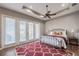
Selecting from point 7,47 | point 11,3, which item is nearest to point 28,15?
point 11,3

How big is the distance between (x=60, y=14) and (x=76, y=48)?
0.85m

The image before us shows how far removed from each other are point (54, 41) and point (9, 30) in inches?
40.9

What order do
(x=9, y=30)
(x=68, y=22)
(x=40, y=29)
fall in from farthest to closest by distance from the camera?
(x=40, y=29) → (x=68, y=22) → (x=9, y=30)

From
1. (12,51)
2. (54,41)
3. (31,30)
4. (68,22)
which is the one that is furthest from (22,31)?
(68,22)

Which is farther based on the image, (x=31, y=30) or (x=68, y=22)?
(x=31, y=30)

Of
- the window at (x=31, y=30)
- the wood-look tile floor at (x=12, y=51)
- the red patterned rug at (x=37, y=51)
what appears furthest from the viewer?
the window at (x=31, y=30)

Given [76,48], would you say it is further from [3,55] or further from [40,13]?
[3,55]

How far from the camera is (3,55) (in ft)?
5.73

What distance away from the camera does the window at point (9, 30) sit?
1.72 meters

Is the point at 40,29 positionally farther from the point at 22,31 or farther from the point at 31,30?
the point at 22,31

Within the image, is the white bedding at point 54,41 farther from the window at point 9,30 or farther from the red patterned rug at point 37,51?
the window at point 9,30

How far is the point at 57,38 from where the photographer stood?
1892 millimetres

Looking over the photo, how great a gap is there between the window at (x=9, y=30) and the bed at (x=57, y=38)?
67cm

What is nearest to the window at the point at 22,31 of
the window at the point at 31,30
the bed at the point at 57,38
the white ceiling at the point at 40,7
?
the window at the point at 31,30
